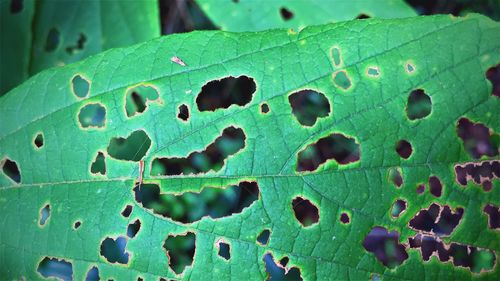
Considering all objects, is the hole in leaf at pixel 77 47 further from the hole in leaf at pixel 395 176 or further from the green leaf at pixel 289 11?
the hole in leaf at pixel 395 176

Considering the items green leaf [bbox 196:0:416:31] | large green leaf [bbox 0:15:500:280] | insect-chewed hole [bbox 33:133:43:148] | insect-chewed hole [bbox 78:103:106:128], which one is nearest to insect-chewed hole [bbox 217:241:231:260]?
large green leaf [bbox 0:15:500:280]

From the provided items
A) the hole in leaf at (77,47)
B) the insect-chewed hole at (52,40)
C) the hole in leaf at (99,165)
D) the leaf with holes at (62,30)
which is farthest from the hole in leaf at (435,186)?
the insect-chewed hole at (52,40)

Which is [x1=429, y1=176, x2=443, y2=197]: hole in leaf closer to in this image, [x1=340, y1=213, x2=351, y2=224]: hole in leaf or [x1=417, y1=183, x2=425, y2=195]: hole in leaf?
[x1=417, y1=183, x2=425, y2=195]: hole in leaf

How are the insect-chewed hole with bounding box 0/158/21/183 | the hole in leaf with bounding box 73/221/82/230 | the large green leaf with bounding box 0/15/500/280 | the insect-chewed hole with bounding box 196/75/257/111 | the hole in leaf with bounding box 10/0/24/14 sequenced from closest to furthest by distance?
the large green leaf with bounding box 0/15/500/280
the hole in leaf with bounding box 73/221/82/230
the insect-chewed hole with bounding box 0/158/21/183
the hole in leaf with bounding box 10/0/24/14
the insect-chewed hole with bounding box 196/75/257/111

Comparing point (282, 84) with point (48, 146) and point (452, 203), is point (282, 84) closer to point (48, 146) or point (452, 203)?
point (452, 203)

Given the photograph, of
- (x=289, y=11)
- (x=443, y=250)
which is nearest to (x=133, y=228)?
(x=443, y=250)

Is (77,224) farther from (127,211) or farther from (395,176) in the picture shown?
(395,176)

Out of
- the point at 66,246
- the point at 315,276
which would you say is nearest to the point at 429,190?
the point at 315,276
